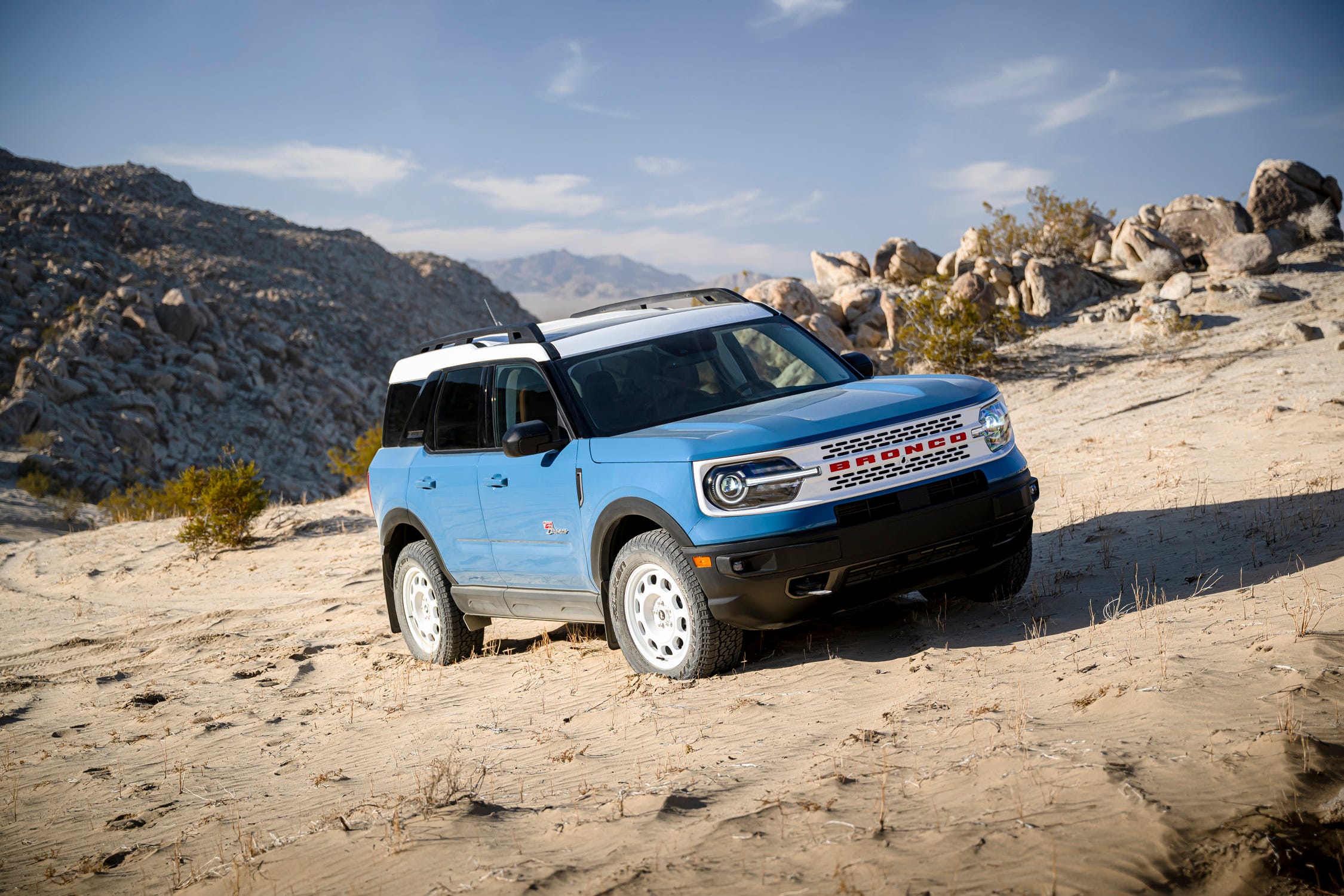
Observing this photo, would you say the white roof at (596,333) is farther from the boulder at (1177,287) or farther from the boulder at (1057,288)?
the boulder at (1057,288)

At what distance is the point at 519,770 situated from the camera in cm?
493

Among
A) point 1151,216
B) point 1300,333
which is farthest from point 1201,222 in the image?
point 1300,333

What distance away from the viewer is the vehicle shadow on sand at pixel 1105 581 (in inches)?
237

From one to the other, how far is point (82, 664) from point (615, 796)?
7208 mm

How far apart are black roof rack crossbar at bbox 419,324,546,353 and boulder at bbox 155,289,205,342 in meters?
40.8

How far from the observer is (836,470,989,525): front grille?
528 centimetres

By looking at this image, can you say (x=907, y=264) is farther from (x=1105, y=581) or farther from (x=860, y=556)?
(x=860, y=556)

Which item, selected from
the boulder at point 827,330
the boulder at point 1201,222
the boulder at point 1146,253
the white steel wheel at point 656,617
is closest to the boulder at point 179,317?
the boulder at point 827,330

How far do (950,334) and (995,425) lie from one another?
14410 mm

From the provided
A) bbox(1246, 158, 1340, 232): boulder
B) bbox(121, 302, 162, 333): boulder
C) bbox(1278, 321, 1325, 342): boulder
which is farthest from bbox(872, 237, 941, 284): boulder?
bbox(121, 302, 162, 333): boulder

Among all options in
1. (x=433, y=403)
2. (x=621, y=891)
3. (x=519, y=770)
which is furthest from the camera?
(x=433, y=403)

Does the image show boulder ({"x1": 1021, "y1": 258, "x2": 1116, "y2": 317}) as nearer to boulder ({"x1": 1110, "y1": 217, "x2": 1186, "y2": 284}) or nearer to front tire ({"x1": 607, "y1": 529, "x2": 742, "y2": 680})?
boulder ({"x1": 1110, "y1": 217, "x2": 1186, "y2": 284})

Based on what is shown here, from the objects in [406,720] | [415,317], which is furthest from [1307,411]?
[415,317]

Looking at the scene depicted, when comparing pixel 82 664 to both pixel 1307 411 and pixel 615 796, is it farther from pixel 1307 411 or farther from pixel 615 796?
pixel 1307 411
